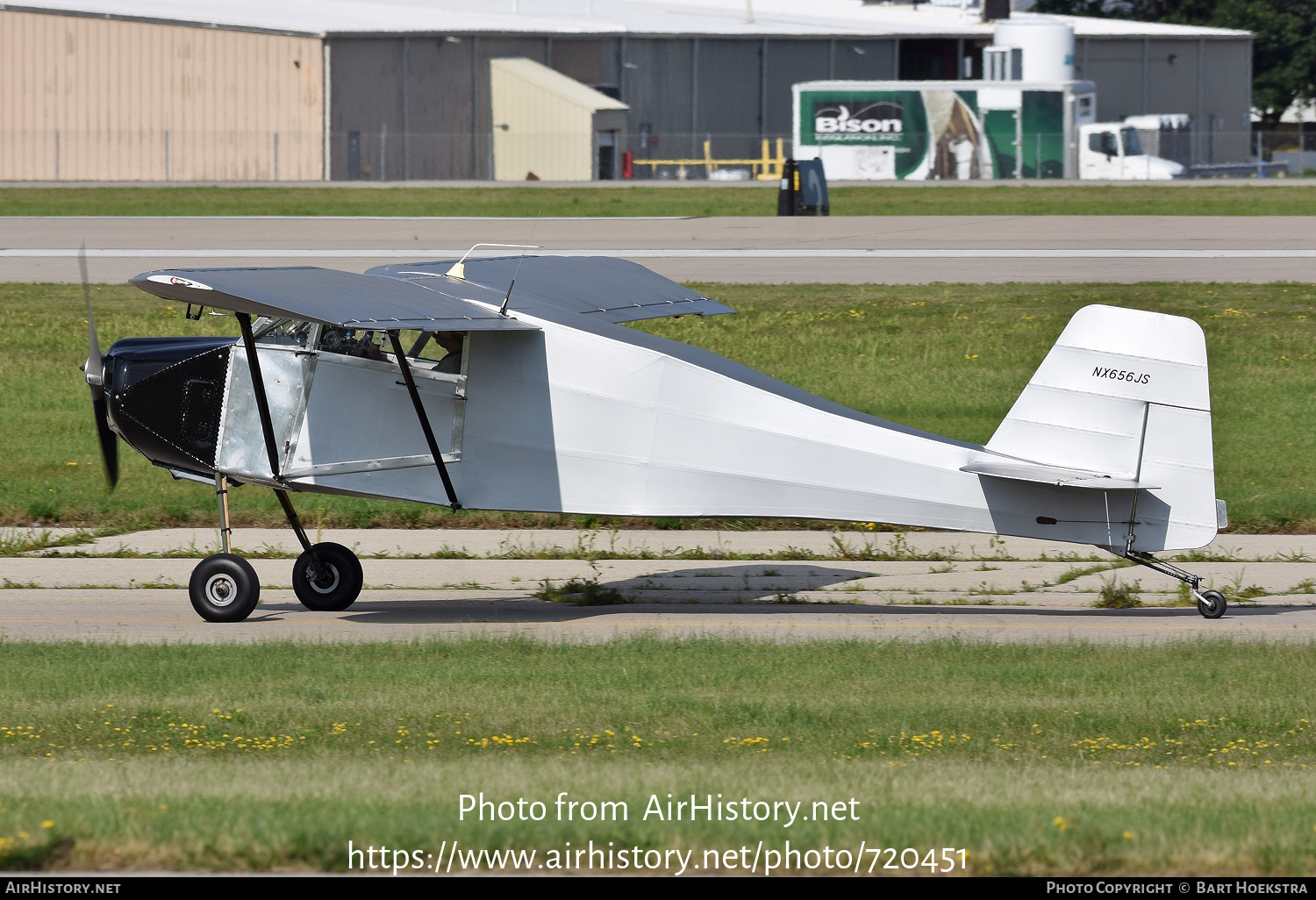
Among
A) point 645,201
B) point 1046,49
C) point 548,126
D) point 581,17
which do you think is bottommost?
point 645,201

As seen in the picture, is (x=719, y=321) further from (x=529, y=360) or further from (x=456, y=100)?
(x=456, y=100)

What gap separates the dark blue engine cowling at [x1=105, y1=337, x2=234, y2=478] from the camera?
36.3ft

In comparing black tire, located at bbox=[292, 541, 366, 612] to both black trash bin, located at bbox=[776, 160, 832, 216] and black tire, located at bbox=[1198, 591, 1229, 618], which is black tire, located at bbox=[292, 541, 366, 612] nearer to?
black tire, located at bbox=[1198, 591, 1229, 618]

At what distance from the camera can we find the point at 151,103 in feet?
194

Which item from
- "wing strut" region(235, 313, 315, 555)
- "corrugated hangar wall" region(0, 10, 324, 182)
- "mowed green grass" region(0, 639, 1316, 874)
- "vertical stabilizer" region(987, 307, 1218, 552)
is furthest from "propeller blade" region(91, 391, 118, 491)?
"corrugated hangar wall" region(0, 10, 324, 182)

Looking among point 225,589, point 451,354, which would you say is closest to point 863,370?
point 451,354

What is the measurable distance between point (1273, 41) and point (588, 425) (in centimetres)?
9115

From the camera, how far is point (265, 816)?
6207 millimetres

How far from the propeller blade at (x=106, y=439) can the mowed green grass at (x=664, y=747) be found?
200 cm

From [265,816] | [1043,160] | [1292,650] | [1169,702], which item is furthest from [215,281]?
[1043,160]

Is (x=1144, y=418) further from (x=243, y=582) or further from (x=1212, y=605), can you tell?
(x=243, y=582)

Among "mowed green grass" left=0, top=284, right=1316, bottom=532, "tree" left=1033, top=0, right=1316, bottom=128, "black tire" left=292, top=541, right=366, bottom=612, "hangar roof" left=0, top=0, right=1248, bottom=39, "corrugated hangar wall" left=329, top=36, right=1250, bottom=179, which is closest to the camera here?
"black tire" left=292, top=541, right=366, bottom=612

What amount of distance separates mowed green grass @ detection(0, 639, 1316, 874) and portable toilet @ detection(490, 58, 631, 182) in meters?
53.7

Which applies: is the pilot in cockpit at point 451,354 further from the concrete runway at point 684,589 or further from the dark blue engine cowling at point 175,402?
the concrete runway at point 684,589
